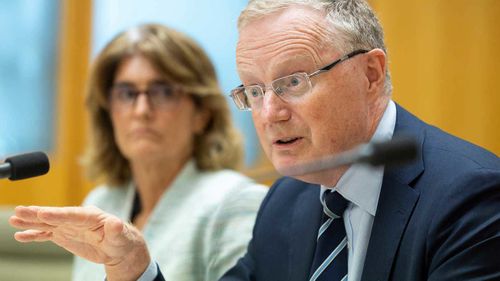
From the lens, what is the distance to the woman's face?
8.43 ft

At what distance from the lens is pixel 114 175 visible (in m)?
2.84

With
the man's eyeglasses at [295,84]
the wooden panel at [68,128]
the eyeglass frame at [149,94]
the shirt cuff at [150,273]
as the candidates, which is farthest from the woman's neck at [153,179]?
the wooden panel at [68,128]

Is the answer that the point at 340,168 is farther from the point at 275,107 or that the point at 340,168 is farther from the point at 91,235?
the point at 91,235

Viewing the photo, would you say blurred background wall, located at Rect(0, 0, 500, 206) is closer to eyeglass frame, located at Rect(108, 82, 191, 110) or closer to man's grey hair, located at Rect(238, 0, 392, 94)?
eyeglass frame, located at Rect(108, 82, 191, 110)

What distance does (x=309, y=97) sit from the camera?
5.08 ft

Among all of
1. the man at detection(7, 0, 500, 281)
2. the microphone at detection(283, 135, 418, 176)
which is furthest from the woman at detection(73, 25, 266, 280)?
the microphone at detection(283, 135, 418, 176)

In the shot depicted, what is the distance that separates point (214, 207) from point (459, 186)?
1107 millimetres

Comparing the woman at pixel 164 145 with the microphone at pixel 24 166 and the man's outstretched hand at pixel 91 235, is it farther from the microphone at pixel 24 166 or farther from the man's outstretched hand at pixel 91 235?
the microphone at pixel 24 166

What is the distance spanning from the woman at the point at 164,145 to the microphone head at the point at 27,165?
2.85 ft

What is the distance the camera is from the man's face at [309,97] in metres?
1.55

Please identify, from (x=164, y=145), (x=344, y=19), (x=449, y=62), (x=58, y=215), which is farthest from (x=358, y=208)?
(x=449, y=62)

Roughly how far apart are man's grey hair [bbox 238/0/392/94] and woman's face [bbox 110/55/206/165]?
3.21ft

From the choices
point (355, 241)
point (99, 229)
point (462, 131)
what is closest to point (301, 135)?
point (355, 241)

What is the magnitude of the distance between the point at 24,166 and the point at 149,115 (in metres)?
1.12
